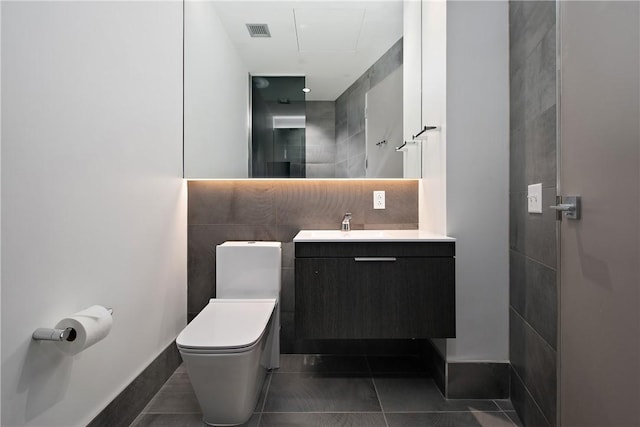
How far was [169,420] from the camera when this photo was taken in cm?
165

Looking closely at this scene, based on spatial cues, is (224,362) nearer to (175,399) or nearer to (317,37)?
(175,399)

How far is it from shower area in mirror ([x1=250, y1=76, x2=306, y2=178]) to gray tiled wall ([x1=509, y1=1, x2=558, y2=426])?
4.06 feet

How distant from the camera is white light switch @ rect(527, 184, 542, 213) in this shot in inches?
56.9

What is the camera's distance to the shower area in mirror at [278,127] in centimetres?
234

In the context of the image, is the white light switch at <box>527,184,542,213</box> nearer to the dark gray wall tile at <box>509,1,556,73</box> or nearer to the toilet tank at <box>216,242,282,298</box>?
the dark gray wall tile at <box>509,1,556,73</box>

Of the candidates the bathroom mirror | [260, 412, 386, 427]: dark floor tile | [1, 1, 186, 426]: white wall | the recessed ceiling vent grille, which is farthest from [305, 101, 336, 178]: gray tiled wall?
[260, 412, 386, 427]: dark floor tile

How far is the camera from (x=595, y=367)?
3.43 ft

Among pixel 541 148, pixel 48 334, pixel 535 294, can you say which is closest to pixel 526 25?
pixel 541 148

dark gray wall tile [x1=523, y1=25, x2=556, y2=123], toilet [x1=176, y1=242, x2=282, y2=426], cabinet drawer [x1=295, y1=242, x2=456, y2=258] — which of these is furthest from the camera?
cabinet drawer [x1=295, y1=242, x2=456, y2=258]

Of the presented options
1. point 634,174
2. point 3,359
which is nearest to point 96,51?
point 3,359

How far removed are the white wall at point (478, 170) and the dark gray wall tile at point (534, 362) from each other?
0.08 meters

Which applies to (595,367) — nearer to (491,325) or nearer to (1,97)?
(491,325)

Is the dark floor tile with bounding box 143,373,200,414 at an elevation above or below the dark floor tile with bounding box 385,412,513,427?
below

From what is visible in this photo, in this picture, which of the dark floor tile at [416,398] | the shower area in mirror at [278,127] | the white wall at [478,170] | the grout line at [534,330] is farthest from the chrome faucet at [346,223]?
the grout line at [534,330]
